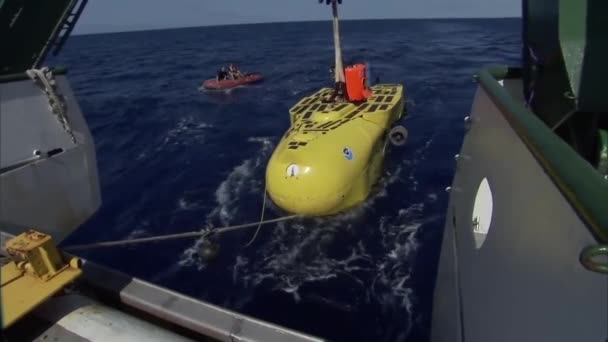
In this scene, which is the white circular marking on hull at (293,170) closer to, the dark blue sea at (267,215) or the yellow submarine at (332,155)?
the yellow submarine at (332,155)

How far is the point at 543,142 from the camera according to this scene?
6.82 feet

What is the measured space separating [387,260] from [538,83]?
16.4 ft

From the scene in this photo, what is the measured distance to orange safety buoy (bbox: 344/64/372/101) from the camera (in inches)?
504

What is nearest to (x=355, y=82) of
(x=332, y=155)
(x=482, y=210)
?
(x=332, y=155)

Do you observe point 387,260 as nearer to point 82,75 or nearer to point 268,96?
point 268,96

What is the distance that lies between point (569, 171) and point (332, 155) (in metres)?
7.49

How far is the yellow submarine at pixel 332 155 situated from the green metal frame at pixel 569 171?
250 inches

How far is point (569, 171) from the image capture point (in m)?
1.74

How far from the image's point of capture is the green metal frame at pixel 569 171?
1466mm

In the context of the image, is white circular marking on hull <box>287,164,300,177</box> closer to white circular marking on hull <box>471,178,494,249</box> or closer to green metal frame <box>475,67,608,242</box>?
white circular marking on hull <box>471,178,494,249</box>

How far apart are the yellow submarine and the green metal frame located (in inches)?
250

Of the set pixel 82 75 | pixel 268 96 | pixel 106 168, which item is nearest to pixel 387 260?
pixel 106 168

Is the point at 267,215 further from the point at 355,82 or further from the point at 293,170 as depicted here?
the point at 355,82

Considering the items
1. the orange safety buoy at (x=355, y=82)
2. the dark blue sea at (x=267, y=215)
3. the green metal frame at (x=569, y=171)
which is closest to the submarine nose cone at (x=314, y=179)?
the dark blue sea at (x=267, y=215)
